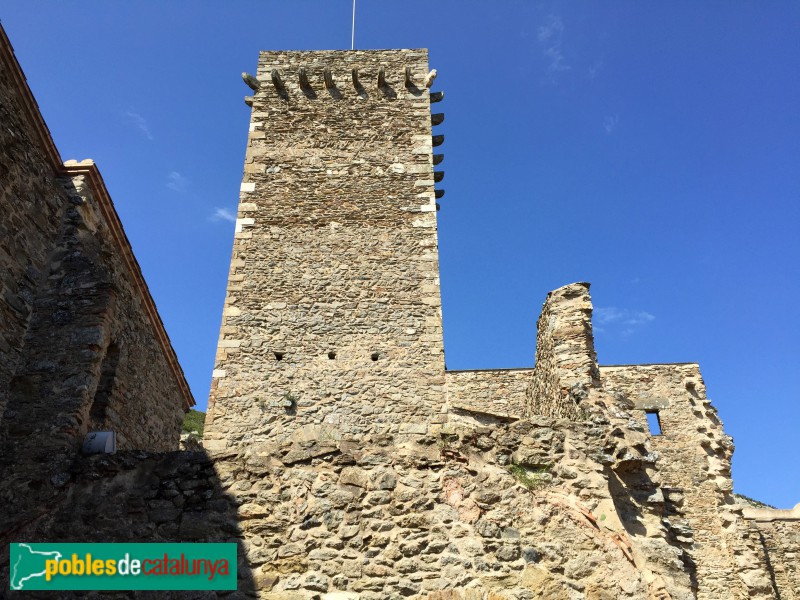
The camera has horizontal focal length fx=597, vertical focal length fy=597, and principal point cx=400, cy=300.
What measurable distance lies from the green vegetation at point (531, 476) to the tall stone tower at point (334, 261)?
8.79 ft

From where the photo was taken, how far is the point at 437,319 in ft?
29.7

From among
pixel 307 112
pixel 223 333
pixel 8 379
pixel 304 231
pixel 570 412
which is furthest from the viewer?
pixel 307 112

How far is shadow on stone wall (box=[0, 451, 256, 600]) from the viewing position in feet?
→ 16.8

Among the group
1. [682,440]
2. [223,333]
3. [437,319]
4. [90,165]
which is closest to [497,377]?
[682,440]

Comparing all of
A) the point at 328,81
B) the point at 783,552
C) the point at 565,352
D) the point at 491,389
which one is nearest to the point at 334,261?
the point at 565,352

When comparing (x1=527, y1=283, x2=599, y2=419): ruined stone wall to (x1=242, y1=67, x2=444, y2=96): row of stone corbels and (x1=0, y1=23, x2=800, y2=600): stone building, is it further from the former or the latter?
(x1=242, y1=67, x2=444, y2=96): row of stone corbels

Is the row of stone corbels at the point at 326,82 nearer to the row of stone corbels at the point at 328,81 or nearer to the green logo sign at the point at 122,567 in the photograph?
the row of stone corbels at the point at 328,81

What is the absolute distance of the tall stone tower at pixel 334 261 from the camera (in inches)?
330

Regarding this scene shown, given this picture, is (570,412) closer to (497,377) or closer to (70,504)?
(70,504)

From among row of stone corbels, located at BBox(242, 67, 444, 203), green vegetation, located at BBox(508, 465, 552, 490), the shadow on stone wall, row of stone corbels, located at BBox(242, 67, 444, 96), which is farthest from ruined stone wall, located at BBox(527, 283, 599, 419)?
row of stone corbels, located at BBox(242, 67, 444, 96)

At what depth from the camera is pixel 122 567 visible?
196 inches

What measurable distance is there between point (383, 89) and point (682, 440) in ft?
37.4

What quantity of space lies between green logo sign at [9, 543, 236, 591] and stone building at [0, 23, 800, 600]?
0.36 ft

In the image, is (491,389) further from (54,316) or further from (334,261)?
(54,316)
